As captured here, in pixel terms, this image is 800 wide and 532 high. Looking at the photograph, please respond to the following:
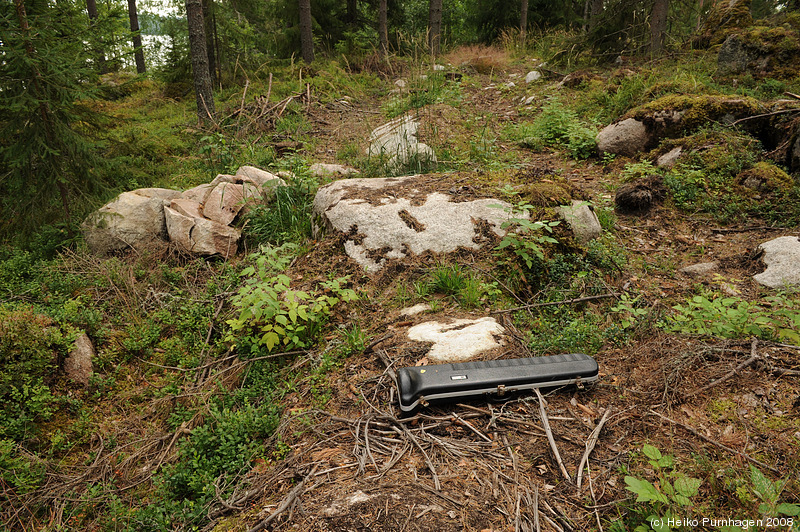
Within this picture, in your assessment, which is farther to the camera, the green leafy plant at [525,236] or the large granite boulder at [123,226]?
the large granite boulder at [123,226]

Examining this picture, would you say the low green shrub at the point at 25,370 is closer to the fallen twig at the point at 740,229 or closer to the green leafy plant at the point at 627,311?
the green leafy plant at the point at 627,311

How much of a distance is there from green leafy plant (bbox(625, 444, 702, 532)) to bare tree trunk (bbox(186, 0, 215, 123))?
8669mm

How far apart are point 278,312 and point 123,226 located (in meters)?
2.94

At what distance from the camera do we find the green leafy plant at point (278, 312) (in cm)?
289

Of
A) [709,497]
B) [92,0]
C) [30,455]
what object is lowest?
[30,455]

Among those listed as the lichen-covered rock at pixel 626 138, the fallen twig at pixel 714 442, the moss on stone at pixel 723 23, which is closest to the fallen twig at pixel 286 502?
the fallen twig at pixel 714 442

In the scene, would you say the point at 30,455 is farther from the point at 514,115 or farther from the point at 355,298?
the point at 514,115

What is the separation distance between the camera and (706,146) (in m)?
5.03

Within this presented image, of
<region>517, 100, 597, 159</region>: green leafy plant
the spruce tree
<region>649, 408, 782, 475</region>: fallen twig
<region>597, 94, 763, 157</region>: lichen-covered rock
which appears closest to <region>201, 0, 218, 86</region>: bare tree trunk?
the spruce tree

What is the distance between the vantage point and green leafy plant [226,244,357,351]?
9.49 feet

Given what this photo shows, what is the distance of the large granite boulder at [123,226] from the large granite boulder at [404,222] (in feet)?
6.70

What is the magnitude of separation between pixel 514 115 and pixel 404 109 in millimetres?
2253

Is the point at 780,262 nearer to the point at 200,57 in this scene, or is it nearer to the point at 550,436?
the point at 550,436

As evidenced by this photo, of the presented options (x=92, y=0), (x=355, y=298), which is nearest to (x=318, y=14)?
(x=92, y=0)
